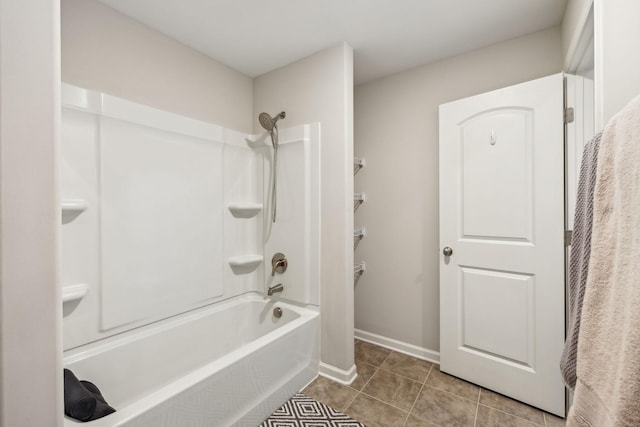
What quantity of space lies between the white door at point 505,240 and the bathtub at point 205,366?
3.56 ft

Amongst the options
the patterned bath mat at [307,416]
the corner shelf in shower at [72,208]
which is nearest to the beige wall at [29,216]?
the corner shelf in shower at [72,208]

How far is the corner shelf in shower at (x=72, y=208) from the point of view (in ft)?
4.50

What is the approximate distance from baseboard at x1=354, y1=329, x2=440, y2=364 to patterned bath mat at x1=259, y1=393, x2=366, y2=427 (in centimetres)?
91

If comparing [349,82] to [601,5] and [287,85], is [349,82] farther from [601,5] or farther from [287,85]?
[601,5]

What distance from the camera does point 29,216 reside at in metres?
0.65

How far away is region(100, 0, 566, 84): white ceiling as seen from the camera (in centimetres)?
156

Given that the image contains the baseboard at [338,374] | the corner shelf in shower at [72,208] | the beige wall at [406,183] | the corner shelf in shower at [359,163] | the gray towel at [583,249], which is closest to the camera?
the gray towel at [583,249]

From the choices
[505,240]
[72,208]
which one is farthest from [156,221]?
[505,240]

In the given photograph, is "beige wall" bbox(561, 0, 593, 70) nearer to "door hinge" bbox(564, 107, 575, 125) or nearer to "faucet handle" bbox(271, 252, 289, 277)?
"door hinge" bbox(564, 107, 575, 125)

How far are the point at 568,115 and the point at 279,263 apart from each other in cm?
208

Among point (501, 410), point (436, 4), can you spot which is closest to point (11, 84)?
point (436, 4)

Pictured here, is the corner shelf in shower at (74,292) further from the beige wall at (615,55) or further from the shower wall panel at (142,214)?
the beige wall at (615,55)

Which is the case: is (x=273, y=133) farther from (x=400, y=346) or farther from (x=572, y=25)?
(x=400, y=346)

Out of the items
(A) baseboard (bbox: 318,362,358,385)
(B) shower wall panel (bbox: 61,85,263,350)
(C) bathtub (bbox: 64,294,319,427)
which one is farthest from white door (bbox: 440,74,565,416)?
(B) shower wall panel (bbox: 61,85,263,350)
